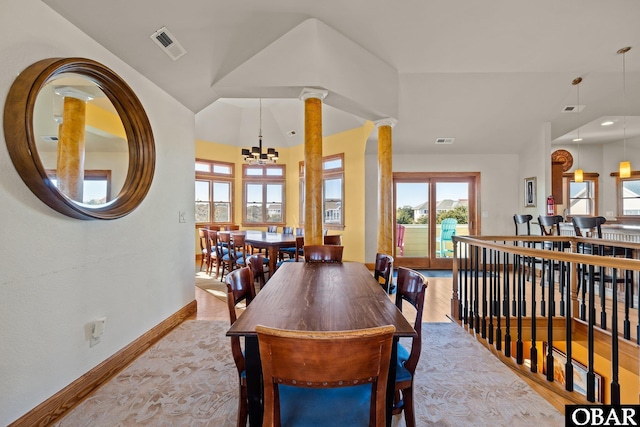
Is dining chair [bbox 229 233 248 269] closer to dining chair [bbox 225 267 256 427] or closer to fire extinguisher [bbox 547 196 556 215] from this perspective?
dining chair [bbox 225 267 256 427]

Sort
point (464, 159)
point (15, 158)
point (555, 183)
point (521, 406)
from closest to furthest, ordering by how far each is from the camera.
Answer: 1. point (15, 158)
2. point (521, 406)
3. point (555, 183)
4. point (464, 159)

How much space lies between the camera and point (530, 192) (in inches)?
221

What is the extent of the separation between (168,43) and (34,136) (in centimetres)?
133

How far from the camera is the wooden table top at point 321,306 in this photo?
1.18 metres

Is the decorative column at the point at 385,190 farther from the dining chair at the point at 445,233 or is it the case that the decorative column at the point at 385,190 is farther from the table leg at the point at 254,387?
the table leg at the point at 254,387

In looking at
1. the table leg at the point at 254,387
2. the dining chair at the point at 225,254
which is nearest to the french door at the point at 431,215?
the dining chair at the point at 225,254

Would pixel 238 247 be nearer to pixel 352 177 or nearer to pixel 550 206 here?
pixel 352 177

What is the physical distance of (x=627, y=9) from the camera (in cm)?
288

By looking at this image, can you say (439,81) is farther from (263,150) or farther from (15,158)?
(15,158)

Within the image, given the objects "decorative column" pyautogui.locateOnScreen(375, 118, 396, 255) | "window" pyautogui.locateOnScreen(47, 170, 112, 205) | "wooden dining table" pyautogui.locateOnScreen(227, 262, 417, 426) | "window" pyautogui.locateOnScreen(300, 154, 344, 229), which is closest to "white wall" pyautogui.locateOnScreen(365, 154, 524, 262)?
"window" pyautogui.locateOnScreen(300, 154, 344, 229)

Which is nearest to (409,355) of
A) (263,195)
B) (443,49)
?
(443,49)

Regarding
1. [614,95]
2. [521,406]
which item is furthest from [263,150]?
[614,95]

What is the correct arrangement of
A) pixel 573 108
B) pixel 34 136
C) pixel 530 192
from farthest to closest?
pixel 530 192, pixel 573 108, pixel 34 136

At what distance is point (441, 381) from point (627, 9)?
4.08 meters
